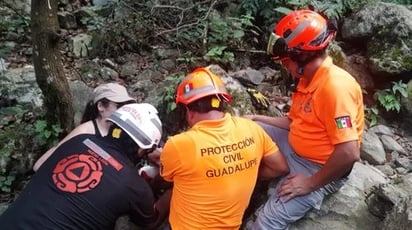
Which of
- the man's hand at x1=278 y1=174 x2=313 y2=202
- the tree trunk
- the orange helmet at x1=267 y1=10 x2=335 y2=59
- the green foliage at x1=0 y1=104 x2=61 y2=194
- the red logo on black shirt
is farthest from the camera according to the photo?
the green foliage at x1=0 y1=104 x2=61 y2=194

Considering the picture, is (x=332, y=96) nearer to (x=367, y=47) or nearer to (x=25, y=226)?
(x=25, y=226)

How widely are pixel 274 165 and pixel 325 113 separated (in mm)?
619

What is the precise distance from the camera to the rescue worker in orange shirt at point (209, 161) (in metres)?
2.93

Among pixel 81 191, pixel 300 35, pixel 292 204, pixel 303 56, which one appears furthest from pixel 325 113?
pixel 81 191

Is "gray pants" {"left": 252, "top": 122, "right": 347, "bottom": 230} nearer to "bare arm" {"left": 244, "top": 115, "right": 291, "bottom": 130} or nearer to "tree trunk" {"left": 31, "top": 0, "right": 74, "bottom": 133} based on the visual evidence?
"bare arm" {"left": 244, "top": 115, "right": 291, "bottom": 130}

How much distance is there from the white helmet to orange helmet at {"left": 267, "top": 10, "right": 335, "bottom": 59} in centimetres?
93

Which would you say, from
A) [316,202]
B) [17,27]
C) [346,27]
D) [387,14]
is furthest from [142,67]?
[316,202]

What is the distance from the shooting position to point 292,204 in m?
3.18

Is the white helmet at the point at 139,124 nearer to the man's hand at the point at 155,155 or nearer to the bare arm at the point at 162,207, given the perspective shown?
the man's hand at the point at 155,155

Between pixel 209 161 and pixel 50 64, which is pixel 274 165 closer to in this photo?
pixel 209 161

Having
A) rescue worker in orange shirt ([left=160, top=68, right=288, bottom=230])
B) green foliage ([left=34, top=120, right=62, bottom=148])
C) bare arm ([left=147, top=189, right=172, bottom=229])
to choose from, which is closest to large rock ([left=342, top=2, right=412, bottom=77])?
rescue worker in orange shirt ([left=160, top=68, right=288, bottom=230])

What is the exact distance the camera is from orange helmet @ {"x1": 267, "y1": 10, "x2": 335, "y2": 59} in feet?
9.81

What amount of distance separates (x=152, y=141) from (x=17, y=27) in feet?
15.4

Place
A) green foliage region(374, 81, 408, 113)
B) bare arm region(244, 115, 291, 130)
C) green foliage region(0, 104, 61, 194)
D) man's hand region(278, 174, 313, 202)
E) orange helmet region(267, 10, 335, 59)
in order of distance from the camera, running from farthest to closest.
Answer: green foliage region(374, 81, 408, 113) → green foliage region(0, 104, 61, 194) → bare arm region(244, 115, 291, 130) → man's hand region(278, 174, 313, 202) → orange helmet region(267, 10, 335, 59)
